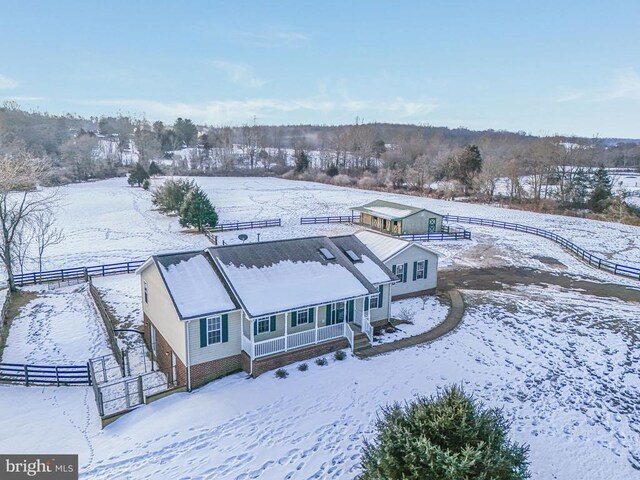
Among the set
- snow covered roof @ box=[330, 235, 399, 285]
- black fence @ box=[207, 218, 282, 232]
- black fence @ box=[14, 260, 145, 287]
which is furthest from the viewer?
black fence @ box=[207, 218, 282, 232]

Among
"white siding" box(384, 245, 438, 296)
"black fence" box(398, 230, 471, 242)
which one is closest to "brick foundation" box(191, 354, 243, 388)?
"white siding" box(384, 245, 438, 296)

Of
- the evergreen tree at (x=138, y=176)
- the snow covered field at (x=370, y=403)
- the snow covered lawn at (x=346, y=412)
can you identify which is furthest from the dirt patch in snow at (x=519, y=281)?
the evergreen tree at (x=138, y=176)

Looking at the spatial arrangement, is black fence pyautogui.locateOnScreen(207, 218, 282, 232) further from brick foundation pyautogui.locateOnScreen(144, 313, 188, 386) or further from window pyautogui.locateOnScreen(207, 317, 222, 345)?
window pyautogui.locateOnScreen(207, 317, 222, 345)

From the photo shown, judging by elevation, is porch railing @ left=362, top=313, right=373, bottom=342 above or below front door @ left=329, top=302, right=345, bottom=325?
below

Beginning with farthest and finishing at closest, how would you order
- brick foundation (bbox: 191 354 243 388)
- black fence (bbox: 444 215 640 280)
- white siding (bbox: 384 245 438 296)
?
1. black fence (bbox: 444 215 640 280)
2. white siding (bbox: 384 245 438 296)
3. brick foundation (bbox: 191 354 243 388)

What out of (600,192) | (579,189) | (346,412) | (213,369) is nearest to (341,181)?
(579,189)

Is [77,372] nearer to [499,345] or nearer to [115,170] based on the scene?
[499,345]

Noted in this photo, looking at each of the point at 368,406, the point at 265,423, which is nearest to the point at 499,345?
the point at 368,406
